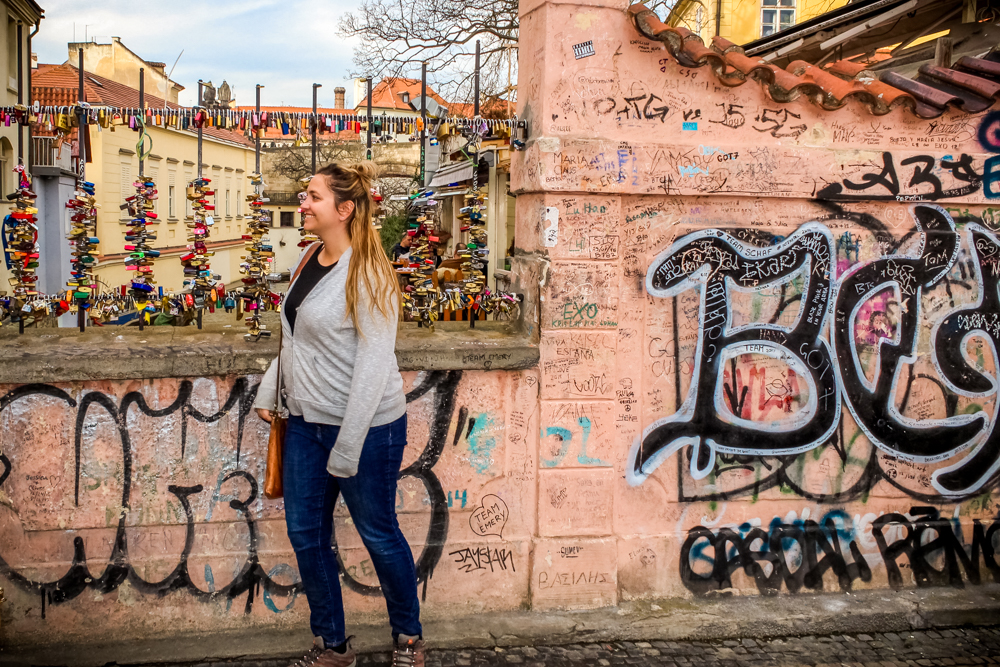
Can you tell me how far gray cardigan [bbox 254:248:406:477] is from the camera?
10.1ft

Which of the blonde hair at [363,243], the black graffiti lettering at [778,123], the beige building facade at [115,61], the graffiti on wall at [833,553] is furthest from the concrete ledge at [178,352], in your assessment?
the beige building facade at [115,61]

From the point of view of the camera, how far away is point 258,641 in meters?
3.81

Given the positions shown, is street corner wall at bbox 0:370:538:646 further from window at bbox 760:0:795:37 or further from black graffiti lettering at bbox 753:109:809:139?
window at bbox 760:0:795:37

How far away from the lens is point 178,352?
12.3 ft

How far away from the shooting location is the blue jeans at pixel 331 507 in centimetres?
322

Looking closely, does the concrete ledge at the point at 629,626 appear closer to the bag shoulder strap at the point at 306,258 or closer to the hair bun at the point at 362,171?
the bag shoulder strap at the point at 306,258

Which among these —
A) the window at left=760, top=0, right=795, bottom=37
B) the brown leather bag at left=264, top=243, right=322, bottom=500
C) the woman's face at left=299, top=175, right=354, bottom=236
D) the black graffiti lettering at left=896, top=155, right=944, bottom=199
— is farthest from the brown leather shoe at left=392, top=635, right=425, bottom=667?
Result: the window at left=760, top=0, right=795, bottom=37

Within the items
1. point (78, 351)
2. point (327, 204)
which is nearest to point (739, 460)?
point (327, 204)

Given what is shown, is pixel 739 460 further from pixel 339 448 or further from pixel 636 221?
pixel 339 448

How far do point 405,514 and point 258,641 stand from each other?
0.86 m

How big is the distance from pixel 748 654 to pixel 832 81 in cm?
284

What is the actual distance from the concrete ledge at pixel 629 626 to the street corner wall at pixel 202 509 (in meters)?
0.10

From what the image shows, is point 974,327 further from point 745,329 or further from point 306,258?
point 306,258

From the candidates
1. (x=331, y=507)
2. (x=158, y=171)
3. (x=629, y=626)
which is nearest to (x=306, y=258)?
(x=331, y=507)
